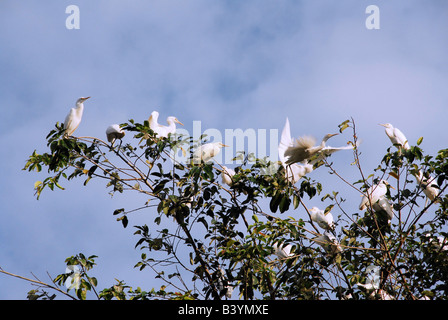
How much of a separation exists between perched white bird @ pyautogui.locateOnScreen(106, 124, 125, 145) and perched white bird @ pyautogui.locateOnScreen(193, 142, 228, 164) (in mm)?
763

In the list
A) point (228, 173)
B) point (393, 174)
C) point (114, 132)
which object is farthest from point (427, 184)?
point (114, 132)

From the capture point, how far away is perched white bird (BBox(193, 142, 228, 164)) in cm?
415

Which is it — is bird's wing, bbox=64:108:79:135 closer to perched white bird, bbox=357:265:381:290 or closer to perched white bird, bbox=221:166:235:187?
perched white bird, bbox=221:166:235:187

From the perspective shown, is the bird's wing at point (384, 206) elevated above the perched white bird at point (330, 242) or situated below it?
above

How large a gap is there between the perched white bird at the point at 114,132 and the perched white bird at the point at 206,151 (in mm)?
763

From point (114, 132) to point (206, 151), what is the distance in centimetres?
86

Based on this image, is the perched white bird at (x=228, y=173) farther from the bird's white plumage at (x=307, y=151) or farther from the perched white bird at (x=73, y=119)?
the perched white bird at (x=73, y=119)

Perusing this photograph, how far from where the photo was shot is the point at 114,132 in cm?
475

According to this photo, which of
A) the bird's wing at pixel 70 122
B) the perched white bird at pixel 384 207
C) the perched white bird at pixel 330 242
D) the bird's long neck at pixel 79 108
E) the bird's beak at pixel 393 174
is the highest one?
the bird's long neck at pixel 79 108

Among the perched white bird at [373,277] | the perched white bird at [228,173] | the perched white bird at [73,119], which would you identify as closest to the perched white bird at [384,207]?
the perched white bird at [373,277]

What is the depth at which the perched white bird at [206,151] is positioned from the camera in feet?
13.6

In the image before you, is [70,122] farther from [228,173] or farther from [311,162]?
[311,162]

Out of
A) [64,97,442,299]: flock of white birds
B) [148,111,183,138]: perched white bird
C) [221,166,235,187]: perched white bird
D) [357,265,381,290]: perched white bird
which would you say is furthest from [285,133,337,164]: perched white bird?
[148,111,183,138]: perched white bird
